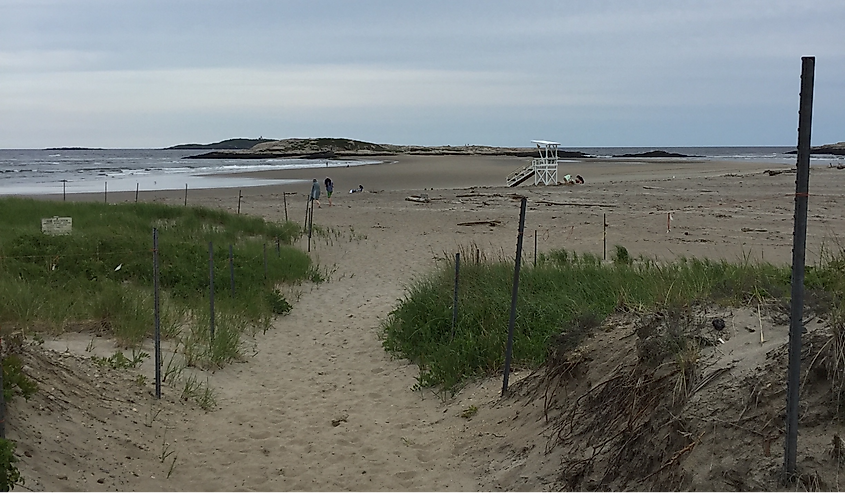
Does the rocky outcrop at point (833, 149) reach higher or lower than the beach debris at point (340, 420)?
higher

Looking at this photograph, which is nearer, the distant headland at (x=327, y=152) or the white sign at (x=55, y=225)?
the white sign at (x=55, y=225)

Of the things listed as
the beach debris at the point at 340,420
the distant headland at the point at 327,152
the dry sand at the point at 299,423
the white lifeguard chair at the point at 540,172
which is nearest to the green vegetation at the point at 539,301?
the dry sand at the point at 299,423

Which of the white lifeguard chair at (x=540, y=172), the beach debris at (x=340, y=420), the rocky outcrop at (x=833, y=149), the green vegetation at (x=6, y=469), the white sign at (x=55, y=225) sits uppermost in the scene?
the rocky outcrop at (x=833, y=149)

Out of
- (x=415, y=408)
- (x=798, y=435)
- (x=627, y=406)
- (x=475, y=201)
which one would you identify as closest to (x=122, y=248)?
(x=415, y=408)

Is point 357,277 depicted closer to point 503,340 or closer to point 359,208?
point 503,340

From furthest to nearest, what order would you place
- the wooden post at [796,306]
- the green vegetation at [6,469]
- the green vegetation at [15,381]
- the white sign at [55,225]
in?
the white sign at [55,225] → the green vegetation at [15,381] → the green vegetation at [6,469] → the wooden post at [796,306]

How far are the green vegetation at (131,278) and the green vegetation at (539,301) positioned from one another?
2.08 m

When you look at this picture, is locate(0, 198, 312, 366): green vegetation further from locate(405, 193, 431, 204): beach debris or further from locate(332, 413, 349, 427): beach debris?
locate(405, 193, 431, 204): beach debris

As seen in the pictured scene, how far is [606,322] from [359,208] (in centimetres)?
2171

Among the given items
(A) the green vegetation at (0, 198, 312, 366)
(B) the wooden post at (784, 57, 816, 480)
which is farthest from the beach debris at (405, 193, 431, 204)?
(B) the wooden post at (784, 57, 816, 480)

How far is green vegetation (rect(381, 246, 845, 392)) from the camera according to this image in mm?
5336

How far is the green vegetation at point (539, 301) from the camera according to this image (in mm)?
5336

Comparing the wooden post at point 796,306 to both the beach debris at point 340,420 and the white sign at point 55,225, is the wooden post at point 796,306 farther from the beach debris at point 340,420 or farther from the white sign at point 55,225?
the white sign at point 55,225

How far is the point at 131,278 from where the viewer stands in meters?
11.0
